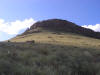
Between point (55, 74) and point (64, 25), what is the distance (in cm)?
8005

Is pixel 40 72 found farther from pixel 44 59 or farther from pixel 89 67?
pixel 89 67

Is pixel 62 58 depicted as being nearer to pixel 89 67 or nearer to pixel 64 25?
pixel 89 67

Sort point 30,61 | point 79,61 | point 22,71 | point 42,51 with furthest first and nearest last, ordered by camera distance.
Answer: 1. point 42,51
2. point 79,61
3. point 30,61
4. point 22,71

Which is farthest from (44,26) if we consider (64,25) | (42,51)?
(42,51)

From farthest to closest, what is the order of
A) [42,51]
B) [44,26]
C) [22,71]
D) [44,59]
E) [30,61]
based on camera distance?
1. [44,26]
2. [42,51]
3. [44,59]
4. [30,61]
5. [22,71]

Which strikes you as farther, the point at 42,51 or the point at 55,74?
the point at 42,51

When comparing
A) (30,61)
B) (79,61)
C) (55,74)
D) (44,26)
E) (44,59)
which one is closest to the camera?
(55,74)

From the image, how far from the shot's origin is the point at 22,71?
31.0 feet

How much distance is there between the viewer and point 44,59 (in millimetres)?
13016

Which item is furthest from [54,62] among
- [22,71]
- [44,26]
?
[44,26]

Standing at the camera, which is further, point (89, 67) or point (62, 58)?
point (62, 58)

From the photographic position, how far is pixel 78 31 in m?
87.8

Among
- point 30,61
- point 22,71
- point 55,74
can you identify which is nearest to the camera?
point 22,71

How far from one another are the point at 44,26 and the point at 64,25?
9.65m
